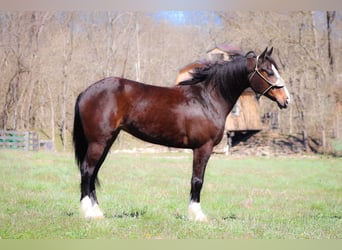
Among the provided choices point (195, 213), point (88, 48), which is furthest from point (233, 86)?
point (88, 48)

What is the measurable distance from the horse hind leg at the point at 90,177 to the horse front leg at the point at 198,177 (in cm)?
80

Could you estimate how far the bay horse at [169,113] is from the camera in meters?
3.84

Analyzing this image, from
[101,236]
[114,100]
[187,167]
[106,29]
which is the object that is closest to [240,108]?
[187,167]

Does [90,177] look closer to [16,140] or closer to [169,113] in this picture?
[169,113]

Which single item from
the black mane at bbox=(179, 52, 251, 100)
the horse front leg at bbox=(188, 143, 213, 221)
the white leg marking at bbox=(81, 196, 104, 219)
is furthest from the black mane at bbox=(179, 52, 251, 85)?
the white leg marking at bbox=(81, 196, 104, 219)

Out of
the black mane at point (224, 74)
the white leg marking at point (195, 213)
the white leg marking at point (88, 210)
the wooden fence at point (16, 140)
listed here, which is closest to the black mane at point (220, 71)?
the black mane at point (224, 74)

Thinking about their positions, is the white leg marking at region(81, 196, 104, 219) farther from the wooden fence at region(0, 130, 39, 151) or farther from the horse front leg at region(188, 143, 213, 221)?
the wooden fence at region(0, 130, 39, 151)

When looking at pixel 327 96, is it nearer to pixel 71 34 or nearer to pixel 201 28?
pixel 201 28

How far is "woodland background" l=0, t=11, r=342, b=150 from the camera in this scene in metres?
5.06

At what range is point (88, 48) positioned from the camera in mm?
5262

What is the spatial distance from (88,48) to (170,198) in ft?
6.76

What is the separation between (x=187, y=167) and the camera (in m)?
5.61

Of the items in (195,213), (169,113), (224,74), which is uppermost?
(224,74)

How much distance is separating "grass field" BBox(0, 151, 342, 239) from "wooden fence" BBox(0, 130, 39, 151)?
96mm
